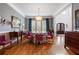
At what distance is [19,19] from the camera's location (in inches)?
161

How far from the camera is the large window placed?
410cm

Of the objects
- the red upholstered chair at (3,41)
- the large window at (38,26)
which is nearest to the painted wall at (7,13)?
the red upholstered chair at (3,41)

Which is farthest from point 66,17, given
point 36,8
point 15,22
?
point 15,22

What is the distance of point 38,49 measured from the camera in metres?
4.20

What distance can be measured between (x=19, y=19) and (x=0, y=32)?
0.69m

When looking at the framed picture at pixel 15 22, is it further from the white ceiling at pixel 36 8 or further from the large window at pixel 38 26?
the large window at pixel 38 26

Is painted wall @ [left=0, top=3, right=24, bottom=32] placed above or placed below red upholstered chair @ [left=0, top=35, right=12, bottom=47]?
above

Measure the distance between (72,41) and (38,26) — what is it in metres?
1.20

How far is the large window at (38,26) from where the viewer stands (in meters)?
4.10

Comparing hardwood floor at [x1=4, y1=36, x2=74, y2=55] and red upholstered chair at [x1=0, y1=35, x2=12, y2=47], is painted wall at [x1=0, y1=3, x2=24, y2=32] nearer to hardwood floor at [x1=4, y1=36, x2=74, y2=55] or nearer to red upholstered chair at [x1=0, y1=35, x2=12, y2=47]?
red upholstered chair at [x1=0, y1=35, x2=12, y2=47]

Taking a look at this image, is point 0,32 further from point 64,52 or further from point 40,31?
point 64,52

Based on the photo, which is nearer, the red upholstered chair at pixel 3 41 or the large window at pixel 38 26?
the red upholstered chair at pixel 3 41

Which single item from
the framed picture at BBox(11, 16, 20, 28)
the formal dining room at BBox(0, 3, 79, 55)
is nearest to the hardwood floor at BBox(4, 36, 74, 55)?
the formal dining room at BBox(0, 3, 79, 55)

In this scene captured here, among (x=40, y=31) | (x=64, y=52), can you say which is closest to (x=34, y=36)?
(x=40, y=31)
